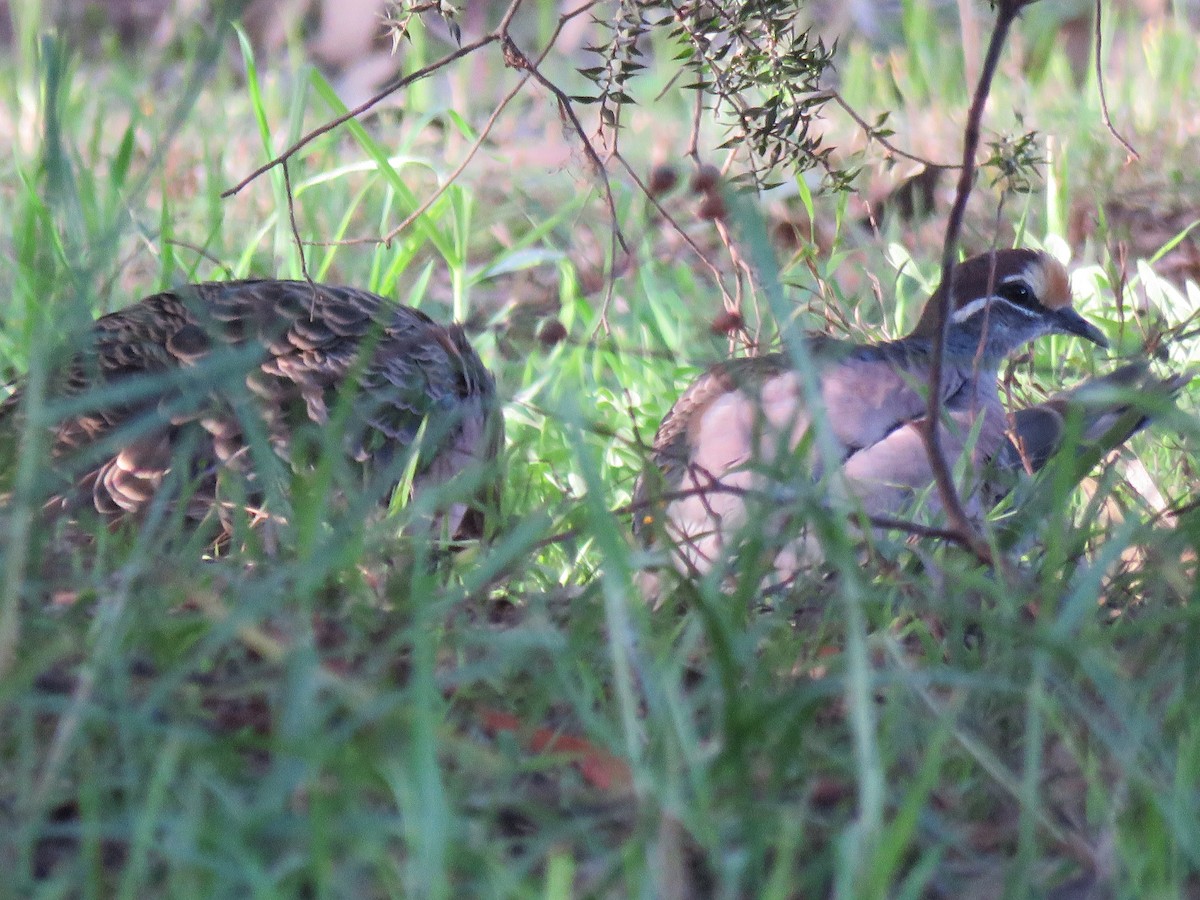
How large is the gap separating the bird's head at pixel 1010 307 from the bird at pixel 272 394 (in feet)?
4.68

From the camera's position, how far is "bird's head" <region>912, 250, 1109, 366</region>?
15.5ft

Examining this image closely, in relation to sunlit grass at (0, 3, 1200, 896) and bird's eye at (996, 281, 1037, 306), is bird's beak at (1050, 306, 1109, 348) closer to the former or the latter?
bird's eye at (996, 281, 1037, 306)

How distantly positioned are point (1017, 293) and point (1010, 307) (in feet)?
0.23

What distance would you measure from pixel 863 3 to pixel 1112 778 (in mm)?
8754

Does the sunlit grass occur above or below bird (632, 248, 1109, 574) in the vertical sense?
below

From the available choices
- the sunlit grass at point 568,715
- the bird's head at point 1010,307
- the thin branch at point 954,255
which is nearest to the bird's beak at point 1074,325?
the bird's head at point 1010,307

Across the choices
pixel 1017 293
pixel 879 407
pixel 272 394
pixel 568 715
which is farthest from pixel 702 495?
pixel 1017 293

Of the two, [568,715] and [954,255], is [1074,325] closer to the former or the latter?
[954,255]

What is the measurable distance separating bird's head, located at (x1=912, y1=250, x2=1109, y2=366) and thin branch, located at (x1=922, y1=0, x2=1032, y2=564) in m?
2.18

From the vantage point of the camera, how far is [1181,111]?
282 inches

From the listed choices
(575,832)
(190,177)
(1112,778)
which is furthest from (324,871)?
(190,177)

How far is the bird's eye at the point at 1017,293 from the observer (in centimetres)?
480

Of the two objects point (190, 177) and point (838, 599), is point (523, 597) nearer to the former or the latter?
point (838, 599)

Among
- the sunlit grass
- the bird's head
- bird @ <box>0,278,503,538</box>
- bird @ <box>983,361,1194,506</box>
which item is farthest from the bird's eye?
the sunlit grass
